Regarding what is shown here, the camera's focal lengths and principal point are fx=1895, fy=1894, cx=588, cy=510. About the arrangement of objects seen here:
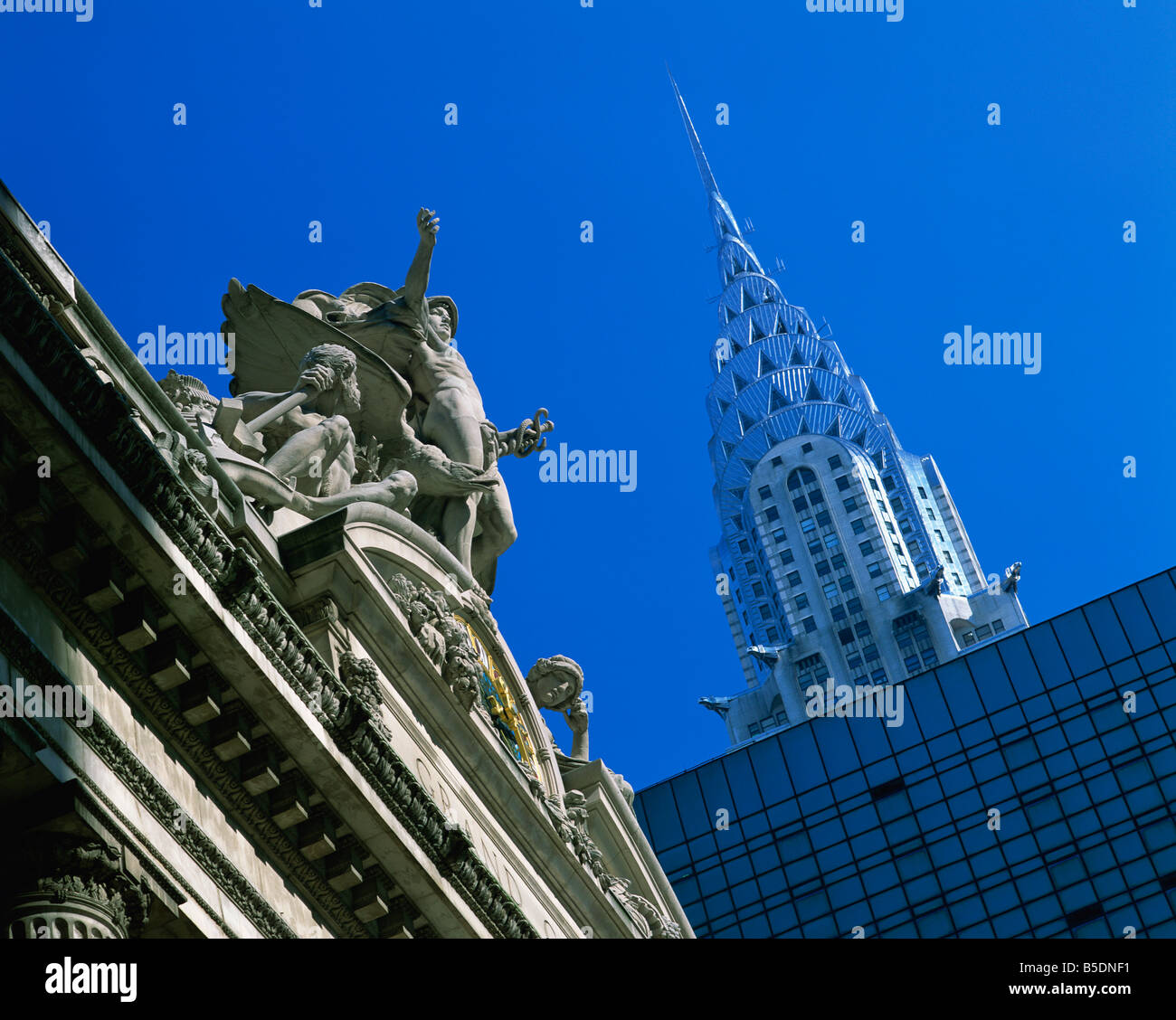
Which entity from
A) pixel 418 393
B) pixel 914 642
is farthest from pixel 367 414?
pixel 914 642

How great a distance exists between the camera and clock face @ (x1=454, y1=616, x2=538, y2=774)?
26.8 m

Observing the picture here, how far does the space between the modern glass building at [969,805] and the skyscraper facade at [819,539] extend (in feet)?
192

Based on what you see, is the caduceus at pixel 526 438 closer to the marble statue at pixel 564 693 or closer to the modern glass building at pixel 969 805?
the marble statue at pixel 564 693

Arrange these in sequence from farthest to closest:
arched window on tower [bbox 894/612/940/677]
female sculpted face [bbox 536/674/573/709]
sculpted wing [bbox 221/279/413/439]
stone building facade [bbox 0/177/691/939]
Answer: arched window on tower [bbox 894/612/940/677] < female sculpted face [bbox 536/674/573/709] < sculpted wing [bbox 221/279/413/439] < stone building facade [bbox 0/177/691/939]

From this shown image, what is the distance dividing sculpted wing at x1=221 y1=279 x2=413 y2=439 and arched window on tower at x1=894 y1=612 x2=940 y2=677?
126m

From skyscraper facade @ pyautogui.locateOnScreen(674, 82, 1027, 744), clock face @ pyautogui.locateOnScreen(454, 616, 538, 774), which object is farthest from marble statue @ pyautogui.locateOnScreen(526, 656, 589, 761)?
skyscraper facade @ pyautogui.locateOnScreen(674, 82, 1027, 744)

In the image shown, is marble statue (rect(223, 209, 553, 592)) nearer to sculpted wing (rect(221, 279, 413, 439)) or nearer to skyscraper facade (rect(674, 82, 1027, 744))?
sculpted wing (rect(221, 279, 413, 439))

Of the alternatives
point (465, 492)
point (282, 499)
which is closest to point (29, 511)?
point (282, 499)

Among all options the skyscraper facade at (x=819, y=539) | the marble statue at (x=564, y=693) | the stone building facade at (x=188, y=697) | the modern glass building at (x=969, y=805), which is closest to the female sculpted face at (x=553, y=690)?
the marble statue at (x=564, y=693)

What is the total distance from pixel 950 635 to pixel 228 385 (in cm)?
12612

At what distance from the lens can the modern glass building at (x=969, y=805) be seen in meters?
84.7

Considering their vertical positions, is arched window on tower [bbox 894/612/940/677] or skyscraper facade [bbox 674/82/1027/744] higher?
skyscraper facade [bbox 674/82/1027/744]

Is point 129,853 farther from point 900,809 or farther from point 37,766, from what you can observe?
point 900,809

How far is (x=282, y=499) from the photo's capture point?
23891 millimetres
